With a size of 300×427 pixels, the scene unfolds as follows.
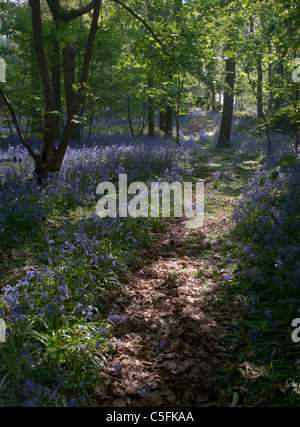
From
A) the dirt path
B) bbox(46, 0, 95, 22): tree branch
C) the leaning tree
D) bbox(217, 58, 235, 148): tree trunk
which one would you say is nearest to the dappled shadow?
the dirt path

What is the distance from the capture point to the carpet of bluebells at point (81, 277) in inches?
100.0

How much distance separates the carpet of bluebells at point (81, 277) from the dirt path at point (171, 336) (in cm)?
19

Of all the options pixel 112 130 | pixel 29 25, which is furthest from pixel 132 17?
pixel 112 130

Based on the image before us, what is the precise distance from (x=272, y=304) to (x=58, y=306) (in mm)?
2272

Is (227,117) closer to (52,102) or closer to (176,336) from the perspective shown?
(52,102)

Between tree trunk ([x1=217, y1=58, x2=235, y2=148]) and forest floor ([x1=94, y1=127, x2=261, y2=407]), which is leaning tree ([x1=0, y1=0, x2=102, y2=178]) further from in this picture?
tree trunk ([x1=217, y1=58, x2=235, y2=148])

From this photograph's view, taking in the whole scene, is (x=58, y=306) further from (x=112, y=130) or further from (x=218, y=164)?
(x=112, y=130)

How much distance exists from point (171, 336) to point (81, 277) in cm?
127

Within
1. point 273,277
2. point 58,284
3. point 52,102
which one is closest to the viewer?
point 58,284

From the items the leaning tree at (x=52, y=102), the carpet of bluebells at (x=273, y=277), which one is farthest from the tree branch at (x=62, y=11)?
the carpet of bluebells at (x=273, y=277)

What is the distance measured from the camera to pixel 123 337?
3.30m

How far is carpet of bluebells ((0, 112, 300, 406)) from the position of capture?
2539 mm

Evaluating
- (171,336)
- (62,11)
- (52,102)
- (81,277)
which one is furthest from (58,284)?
(62,11)

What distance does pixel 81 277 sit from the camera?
378cm
